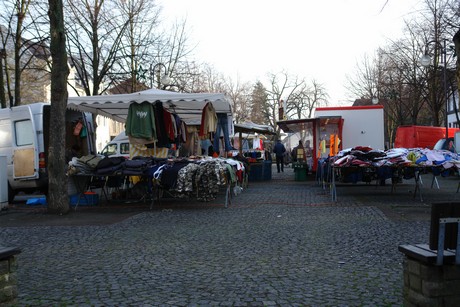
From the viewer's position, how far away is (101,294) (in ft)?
14.9

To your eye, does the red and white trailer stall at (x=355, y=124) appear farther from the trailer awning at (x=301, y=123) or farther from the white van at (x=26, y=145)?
the white van at (x=26, y=145)

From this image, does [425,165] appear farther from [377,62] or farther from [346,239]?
[377,62]

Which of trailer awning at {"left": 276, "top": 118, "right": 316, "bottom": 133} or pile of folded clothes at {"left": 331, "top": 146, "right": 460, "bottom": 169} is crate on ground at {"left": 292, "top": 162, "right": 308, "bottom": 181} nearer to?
trailer awning at {"left": 276, "top": 118, "right": 316, "bottom": 133}

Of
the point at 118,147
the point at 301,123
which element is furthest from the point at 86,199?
the point at 301,123

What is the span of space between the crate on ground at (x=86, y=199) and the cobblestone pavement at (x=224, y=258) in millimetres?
2261

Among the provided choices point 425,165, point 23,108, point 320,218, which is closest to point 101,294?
point 320,218

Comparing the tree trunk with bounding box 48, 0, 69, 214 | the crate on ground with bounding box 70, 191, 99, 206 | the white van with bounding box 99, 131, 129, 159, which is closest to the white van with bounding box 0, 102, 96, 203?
the crate on ground with bounding box 70, 191, 99, 206

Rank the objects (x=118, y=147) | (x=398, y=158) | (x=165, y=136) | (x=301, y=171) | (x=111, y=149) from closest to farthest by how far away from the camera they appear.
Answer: (x=398, y=158) < (x=165, y=136) < (x=301, y=171) < (x=118, y=147) < (x=111, y=149)

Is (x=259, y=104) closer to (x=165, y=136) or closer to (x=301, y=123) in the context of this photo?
(x=301, y=123)

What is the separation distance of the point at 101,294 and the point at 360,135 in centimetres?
1585

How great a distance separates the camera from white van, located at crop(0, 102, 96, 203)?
42.2 feet

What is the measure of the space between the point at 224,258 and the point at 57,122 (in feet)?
19.9

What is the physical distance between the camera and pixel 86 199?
472 inches

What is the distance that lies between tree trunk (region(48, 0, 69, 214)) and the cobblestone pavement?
169 centimetres
